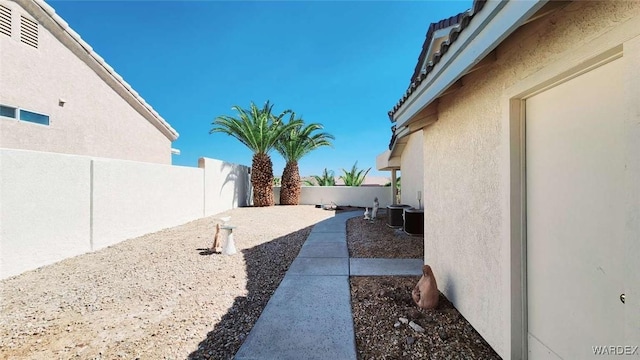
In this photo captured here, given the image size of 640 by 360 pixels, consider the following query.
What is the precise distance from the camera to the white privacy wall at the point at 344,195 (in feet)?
68.2

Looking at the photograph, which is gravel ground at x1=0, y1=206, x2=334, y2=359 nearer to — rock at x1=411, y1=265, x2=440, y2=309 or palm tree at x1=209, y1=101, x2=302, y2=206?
rock at x1=411, y1=265, x2=440, y2=309

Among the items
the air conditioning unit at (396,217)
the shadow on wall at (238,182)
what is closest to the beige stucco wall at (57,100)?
the shadow on wall at (238,182)

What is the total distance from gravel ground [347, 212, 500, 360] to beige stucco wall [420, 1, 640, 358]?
0.59 feet

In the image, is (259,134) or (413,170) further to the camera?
(259,134)

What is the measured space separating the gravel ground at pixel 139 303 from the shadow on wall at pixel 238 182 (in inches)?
405

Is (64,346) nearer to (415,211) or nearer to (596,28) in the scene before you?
(596,28)

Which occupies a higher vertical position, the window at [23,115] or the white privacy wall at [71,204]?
the window at [23,115]

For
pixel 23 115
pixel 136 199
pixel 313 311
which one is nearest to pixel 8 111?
pixel 23 115

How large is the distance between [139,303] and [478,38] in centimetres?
586

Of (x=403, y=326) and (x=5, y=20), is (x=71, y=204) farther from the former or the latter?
(x=403, y=326)

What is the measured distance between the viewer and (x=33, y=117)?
352 inches

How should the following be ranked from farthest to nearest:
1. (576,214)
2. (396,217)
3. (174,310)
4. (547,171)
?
1. (396,217)
2. (174,310)
3. (547,171)
4. (576,214)

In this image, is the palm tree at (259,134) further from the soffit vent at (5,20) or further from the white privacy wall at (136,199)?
the soffit vent at (5,20)

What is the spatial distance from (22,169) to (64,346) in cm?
477
